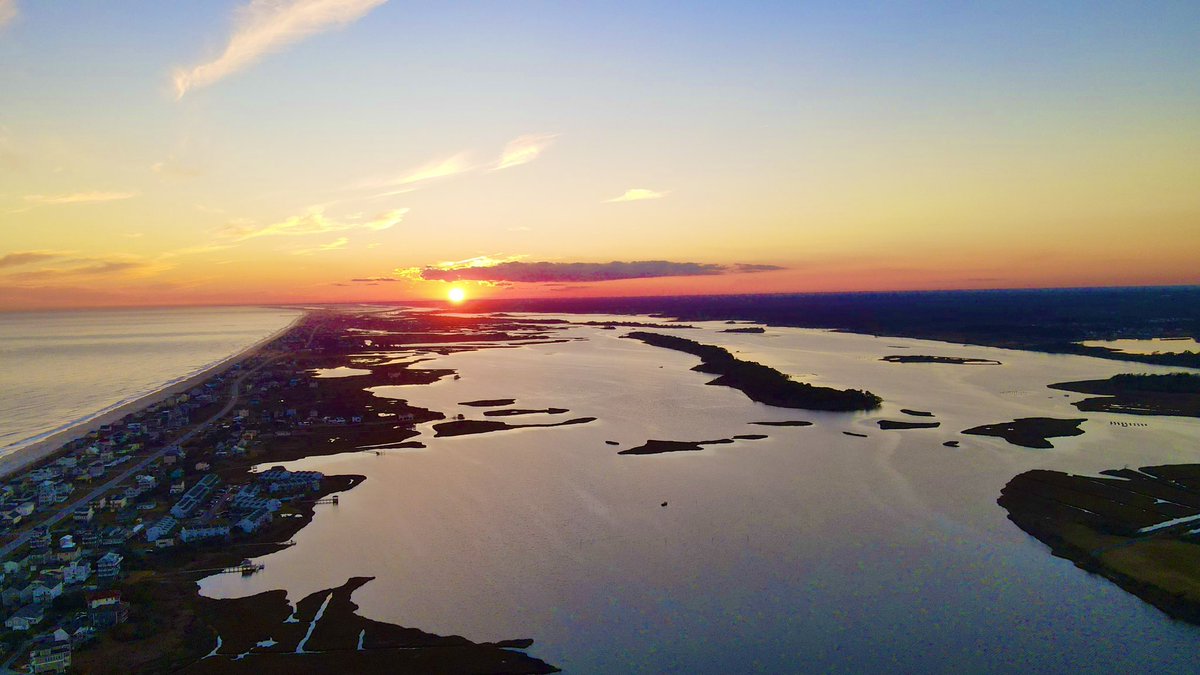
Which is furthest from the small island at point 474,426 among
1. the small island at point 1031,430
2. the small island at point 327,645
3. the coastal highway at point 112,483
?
the small island at point 1031,430

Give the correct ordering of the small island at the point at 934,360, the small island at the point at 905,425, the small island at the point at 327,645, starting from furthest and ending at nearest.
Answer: the small island at the point at 934,360 < the small island at the point at 905,425 < the small island at the point at 327,645

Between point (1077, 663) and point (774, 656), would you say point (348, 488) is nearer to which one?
point (774, 656)

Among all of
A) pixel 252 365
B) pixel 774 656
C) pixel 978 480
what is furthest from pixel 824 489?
pixel 252 365

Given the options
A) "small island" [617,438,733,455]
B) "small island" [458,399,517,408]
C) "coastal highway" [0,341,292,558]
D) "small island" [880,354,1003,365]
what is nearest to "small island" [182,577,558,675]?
"coastal highway" [0,341,292,558]

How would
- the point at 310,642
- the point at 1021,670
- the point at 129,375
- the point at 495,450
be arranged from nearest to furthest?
1. the point at 1021,670
2. the point at 310,642
3. the point at 495,450
4. the point at 129,375

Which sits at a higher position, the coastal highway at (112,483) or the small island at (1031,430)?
the small island at (1031,430)

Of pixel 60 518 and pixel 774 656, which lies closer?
pixel 774 656

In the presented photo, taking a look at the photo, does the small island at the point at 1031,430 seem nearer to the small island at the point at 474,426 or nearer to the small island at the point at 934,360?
the small island at the point at 474,426

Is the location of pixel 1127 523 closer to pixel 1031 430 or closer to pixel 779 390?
pixel 1031 430
